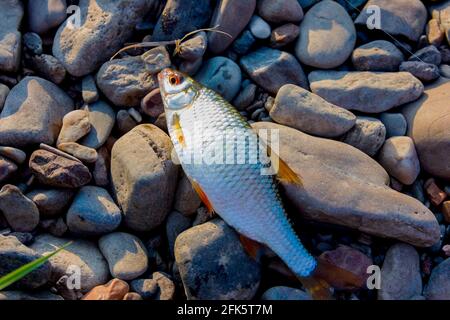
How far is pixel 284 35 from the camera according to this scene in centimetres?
438

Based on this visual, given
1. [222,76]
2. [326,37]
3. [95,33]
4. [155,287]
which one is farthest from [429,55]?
[155,287]

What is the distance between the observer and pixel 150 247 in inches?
161

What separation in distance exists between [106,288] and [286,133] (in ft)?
5.61

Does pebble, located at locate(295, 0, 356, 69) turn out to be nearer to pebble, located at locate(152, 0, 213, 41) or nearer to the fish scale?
pebble, located at locate(152, 0, 213, 41)

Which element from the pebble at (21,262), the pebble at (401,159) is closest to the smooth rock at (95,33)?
the pebble at (21,262)

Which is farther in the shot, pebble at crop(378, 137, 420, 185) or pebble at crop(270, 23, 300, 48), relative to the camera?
pebble at crop(270, 23, 300, 48)

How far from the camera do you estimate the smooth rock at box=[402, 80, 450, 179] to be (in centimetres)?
409

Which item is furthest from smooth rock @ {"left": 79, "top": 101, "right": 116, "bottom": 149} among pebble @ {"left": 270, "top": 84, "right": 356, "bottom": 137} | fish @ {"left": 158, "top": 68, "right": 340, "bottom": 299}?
pebble @ {"left": 270, "top": 84, "right": 356, "bottom": 137}

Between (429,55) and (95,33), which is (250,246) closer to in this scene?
(95,33)

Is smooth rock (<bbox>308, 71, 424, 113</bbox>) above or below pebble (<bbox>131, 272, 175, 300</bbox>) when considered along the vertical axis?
above

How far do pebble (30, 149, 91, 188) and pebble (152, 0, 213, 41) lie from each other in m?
1.24

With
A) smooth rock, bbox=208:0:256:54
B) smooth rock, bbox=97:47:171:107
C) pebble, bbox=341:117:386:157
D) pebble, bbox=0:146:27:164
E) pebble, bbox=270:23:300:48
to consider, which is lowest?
pebble, bbox=341:117:386:157

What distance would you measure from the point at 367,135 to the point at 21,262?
2646 mm

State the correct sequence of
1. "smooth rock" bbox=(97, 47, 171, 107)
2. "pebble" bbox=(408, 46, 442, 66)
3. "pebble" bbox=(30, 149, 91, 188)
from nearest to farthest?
1. "pebble" bbox=(30, 149, 91, 188)
2. "smooth rock" bbox=(97, 47, 171, 107)
3. "pebble" bbox=(408, 46, 442, 66)
